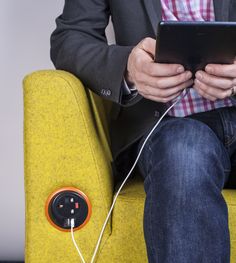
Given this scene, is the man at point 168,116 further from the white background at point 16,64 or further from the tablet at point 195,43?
the white background at point 16,64

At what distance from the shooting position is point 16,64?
1230 millimetres

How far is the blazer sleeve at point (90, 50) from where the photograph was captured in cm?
83

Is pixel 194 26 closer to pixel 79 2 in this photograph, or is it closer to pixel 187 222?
pixel 187 222

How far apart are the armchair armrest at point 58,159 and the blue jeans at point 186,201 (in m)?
0.11

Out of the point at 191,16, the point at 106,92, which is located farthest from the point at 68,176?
the point at 191,16

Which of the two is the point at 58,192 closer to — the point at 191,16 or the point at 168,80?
the point at 168,80

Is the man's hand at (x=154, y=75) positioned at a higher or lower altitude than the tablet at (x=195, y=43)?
lower

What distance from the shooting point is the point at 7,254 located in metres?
1.32

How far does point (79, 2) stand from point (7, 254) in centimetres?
73

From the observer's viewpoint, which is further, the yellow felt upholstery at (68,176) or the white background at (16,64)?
the white background at (16,64)

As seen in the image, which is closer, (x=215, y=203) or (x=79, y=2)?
(x=215, y=203)

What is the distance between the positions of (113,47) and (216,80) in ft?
0.67

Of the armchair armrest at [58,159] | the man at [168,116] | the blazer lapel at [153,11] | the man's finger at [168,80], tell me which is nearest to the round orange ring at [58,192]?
the armchair armrest at [58,159]

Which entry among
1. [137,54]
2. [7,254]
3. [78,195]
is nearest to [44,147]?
[78,195]
